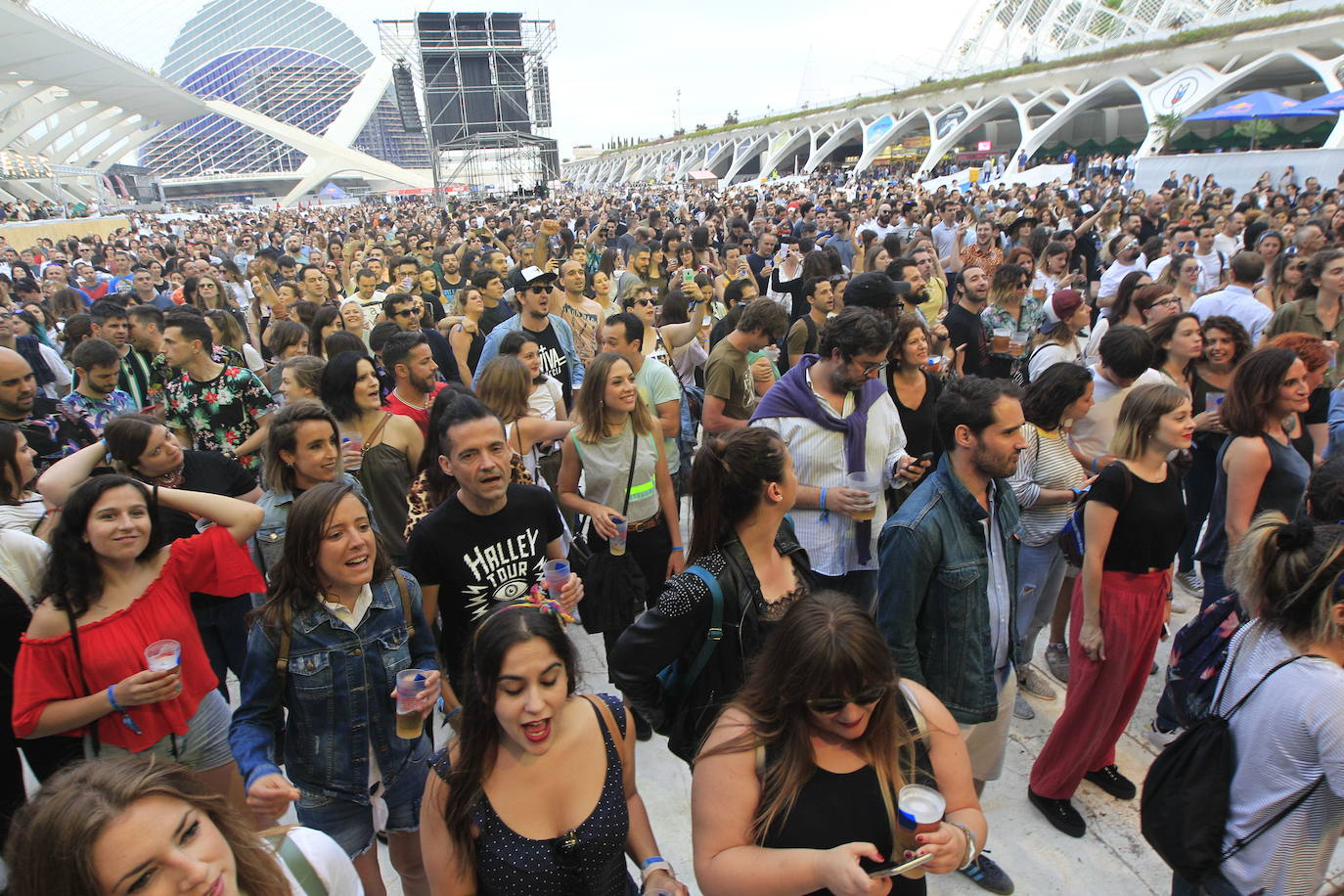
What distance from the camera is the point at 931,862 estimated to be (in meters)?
1.42

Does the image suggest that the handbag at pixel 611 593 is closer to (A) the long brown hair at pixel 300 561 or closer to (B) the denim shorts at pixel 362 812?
(B) the denim shorts at pixel 362 812

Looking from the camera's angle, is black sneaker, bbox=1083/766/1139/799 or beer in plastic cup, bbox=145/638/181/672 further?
black sneaker, bbox=1083/766/1139/799

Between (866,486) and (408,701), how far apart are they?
1860mm

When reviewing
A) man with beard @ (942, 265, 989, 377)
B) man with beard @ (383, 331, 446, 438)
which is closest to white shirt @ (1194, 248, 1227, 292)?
man with beard @ (942, 265, 989, 377)

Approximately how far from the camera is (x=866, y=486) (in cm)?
295

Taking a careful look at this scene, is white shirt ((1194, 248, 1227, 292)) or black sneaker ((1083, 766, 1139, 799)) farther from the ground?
white shirt ((1194, 248, 1227, 292))

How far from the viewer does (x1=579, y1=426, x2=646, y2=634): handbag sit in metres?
3.06

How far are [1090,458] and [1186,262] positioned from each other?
3.38 m

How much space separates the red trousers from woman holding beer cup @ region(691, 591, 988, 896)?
4.96 feet

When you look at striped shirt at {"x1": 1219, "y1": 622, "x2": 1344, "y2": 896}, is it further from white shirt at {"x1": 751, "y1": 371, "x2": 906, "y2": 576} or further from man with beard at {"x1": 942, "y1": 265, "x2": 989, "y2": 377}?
man with beard at {"x1": 942, "y1": 265, "x2": 989, "y2": 377}

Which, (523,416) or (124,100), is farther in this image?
(124,100)

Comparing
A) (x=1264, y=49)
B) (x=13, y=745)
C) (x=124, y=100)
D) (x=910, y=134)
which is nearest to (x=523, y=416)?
(x=13, y=745)

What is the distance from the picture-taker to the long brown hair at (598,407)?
3252 mm

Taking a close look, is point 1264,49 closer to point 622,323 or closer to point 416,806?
point 622,323
